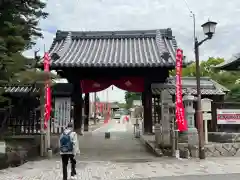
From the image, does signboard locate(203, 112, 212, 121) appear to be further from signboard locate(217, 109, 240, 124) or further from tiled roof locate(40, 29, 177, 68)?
tiled roof locate(40, 29, 177, 68)

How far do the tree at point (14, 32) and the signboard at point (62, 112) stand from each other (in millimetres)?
3880

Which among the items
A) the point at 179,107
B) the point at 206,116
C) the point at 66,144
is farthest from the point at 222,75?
the point at 66,144

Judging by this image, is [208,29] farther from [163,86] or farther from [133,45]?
[133,45]

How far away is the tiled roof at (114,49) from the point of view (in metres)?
16.1

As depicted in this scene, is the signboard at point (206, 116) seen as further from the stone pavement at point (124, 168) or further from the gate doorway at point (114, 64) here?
the gate doorway at point (114, 64)

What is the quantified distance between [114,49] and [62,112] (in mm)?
5242

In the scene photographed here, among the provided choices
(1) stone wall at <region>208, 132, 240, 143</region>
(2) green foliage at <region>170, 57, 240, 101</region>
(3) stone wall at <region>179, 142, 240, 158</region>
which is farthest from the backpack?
(2) green foliage at <region>170, 57, 240, 101</region>

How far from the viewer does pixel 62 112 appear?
17109 millimetres

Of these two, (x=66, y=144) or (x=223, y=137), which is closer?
(x=66, y=144)

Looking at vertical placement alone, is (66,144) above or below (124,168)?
above

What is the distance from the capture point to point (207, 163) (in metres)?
12.1

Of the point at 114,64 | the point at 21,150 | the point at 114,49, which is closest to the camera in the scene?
the point at 21,150

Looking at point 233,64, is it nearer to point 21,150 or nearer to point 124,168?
point 124,168

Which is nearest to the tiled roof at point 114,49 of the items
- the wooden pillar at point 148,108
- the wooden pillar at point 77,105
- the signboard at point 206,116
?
the wooden pillar at point 77,105
